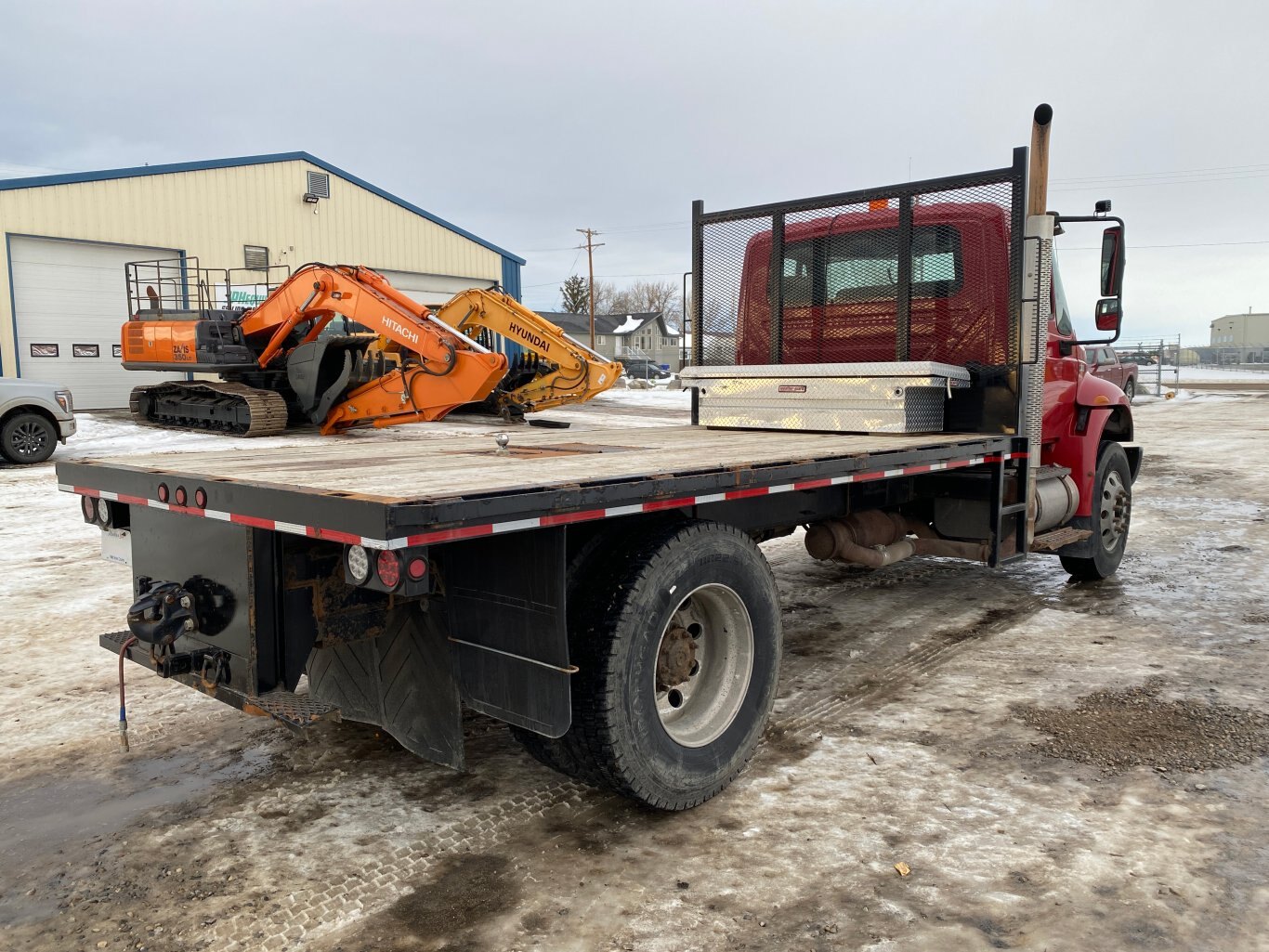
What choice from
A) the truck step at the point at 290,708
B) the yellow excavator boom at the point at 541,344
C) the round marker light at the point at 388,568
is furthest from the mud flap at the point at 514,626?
the yellow excavator boom at the point at 541,344

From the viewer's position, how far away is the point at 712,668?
406 centimetres

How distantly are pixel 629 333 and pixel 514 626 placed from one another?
8430cm

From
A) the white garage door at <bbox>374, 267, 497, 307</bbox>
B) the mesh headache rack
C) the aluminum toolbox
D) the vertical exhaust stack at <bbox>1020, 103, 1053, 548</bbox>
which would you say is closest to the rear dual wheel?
the aluminum toolbox

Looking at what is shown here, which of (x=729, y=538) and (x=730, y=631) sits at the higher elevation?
(x=729, y=538)

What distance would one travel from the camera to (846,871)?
3266 millimetres

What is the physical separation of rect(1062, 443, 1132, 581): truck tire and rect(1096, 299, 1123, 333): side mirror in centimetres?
140

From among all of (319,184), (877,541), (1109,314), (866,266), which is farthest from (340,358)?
(1109,314)

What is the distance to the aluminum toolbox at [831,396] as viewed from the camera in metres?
6.07

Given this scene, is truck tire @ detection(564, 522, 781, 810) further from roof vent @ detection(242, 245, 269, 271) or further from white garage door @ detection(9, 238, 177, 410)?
roof vent @ detection(242, 245, 269, 271)

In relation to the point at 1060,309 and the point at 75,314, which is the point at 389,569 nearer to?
the point at 1060,309

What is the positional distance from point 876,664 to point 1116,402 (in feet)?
11.2

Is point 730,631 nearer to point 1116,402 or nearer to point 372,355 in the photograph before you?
point 1116,402

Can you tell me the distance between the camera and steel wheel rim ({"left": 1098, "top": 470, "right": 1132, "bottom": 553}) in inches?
291

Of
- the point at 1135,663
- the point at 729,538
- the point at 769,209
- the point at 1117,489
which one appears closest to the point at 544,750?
the point at 729,538
